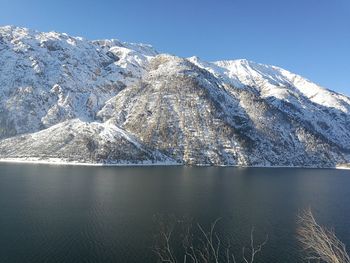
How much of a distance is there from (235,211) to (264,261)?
131 ft

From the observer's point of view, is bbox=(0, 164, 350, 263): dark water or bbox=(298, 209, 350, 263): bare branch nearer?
bbox=(298, 209, 350, 263): bare branch

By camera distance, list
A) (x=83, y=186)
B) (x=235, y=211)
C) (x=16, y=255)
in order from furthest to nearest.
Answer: (x=83, y=186), (x=235, y=211), (x=16, y=255)

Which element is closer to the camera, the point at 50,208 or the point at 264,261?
the point at 264,261

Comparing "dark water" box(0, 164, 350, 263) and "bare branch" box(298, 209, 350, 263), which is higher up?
"bare branch" box(298, 209, 350, 263)

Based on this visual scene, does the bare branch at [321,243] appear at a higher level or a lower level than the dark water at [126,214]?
higher

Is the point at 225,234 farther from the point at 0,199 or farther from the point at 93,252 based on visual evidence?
the point at 0,199

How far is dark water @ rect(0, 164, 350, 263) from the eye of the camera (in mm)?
62938

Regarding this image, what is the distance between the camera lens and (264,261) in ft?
201

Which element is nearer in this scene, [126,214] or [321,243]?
[321,243]

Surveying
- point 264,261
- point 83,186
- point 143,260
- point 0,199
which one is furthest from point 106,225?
point 83,186

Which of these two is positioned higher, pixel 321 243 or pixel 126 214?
pixel 321 243

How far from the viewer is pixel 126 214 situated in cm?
9056

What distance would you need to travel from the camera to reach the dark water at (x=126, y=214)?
62.9m

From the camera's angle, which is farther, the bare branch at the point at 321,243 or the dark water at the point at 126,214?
the dark water at the point at 126,214
